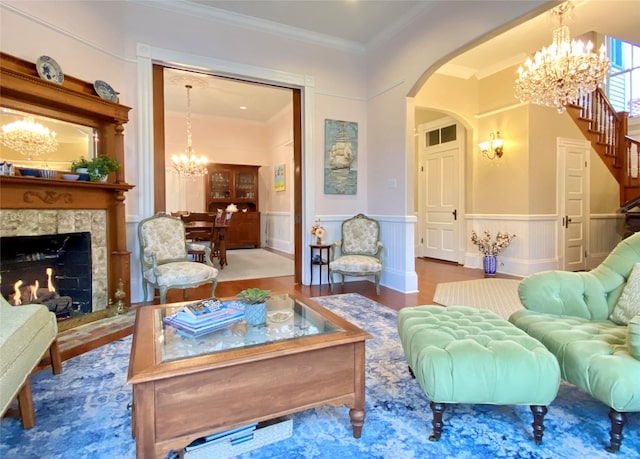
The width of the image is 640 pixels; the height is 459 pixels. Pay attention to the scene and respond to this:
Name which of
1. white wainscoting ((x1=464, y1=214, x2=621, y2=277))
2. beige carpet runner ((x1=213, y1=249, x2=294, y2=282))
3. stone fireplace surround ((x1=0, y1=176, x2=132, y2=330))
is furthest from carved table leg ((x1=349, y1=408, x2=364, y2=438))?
white wainscoting ((x1=464, y1=214, x2=621, y2=277))

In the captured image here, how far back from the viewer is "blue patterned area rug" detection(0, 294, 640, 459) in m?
1.44

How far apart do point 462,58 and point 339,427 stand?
5.76 meters

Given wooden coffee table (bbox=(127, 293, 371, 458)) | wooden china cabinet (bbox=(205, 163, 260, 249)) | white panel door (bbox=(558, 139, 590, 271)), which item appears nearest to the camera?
wooden coffee table (bbox=(127, 293, 371, 458))

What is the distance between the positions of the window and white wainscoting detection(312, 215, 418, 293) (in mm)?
6157

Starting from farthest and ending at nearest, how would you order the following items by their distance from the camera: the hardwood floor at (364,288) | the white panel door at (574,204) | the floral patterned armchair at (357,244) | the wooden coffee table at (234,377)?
the white panel door at (574,204) → the floral patterned armchair at (357,244) → the hardwood floor at (364,288) → the wooden coffee table at (234,377)

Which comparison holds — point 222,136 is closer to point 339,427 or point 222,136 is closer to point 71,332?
point 71,332

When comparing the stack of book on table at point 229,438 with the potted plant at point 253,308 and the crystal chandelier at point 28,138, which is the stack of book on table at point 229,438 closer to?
the potted plant at point 253,308

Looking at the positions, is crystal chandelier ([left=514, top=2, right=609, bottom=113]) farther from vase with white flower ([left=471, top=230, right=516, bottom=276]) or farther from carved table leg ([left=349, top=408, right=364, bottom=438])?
carved table leg ([left=349, top=408, right=364, bottom=438])

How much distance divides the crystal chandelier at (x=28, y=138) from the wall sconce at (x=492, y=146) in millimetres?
6043

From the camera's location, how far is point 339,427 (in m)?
1.62

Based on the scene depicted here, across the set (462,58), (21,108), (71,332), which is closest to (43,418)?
(71,332)

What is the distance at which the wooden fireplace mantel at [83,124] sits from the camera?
8.40 ft

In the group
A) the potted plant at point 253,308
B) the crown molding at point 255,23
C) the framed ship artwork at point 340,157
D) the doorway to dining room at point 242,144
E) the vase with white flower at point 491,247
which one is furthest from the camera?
the doorway to dining room at point 242,144

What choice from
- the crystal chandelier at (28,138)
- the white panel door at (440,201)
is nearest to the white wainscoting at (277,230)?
the white panel door at (440,201)
